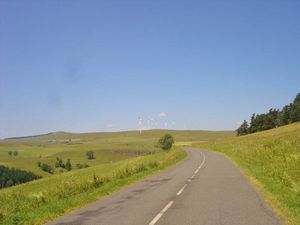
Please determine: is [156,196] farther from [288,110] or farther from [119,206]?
[288,110]

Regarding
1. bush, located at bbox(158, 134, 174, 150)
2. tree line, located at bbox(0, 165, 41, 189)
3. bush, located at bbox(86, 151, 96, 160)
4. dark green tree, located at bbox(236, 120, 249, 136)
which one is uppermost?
dark green tree, located at bbox(236, 120, 249, 136)

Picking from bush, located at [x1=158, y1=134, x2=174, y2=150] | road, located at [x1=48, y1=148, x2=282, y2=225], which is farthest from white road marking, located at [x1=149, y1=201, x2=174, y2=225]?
bush, located at [x1=158, y1=134, x2=174, y2=150]

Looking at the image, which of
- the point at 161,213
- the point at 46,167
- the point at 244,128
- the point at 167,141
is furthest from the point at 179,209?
the point at 244,128

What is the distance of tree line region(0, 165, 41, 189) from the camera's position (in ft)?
369

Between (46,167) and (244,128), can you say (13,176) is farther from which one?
(244,128)

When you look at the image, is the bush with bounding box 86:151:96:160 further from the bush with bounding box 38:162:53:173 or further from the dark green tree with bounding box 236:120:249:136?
the dark green tree with bounding box 236:120:249:136

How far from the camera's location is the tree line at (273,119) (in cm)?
13025

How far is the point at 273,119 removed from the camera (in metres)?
146

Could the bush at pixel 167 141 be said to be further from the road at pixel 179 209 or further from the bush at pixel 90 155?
the road at pixel 179 209

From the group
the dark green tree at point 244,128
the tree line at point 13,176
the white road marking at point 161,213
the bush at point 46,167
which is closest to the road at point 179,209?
the white road marking at point 161,213

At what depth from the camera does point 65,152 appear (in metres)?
193

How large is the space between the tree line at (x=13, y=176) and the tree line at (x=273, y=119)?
250 feet

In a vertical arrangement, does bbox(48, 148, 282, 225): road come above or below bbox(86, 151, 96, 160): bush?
below

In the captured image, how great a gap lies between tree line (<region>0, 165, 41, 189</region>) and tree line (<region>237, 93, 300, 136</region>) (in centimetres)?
7632
